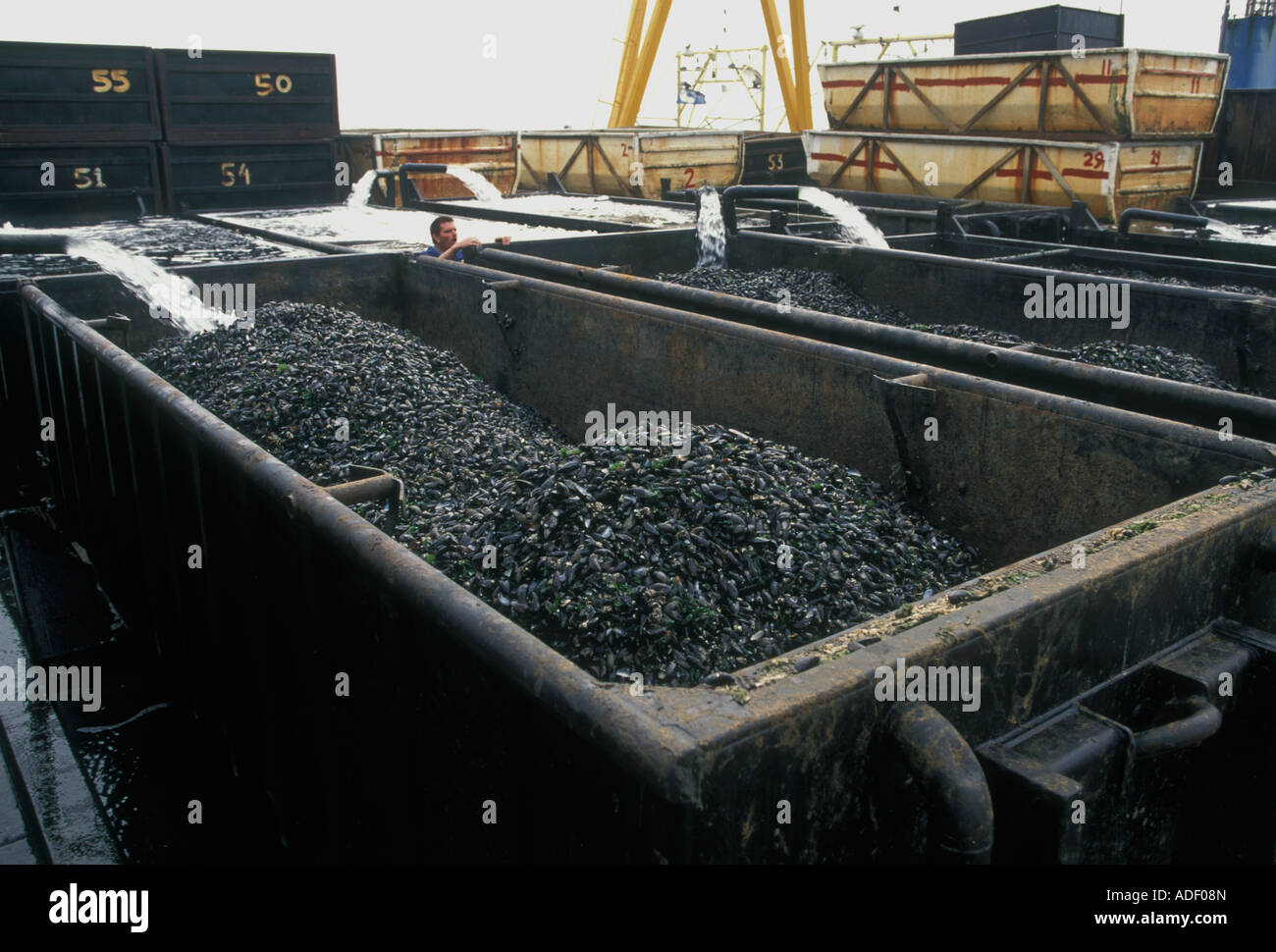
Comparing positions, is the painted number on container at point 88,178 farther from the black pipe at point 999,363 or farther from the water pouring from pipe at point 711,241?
the black pipe at point 999,363

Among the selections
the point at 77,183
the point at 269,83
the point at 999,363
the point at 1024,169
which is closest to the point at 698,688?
the point at 999,363

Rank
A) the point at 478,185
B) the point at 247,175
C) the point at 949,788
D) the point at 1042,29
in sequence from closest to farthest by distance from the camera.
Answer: the point at 949,788, the point at 247,175, the point at 478,185, the point at 1042,29

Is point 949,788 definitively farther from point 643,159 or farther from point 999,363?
point 643,159

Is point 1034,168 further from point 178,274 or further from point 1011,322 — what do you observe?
point 178,274

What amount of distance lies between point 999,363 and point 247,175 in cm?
1060

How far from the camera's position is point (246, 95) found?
11641 millimetres

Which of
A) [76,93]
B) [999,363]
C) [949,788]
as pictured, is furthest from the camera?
[76,93]

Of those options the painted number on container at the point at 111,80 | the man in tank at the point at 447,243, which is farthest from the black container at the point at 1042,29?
the painted number on container at the point at 111,80

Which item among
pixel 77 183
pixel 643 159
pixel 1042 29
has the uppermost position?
pixel 1042 29

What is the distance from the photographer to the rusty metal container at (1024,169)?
11.7 m

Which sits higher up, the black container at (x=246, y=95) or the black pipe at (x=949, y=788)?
the black container at (x=246, y=95)

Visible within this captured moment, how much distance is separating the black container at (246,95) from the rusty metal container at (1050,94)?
Result: 800 centimetres

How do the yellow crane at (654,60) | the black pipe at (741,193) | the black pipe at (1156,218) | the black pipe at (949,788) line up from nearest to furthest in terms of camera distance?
the black pipe at (949,788) → the black pipe at (1156,218) → the black pipe at (741,193) → the yellow crane at (654,60)
